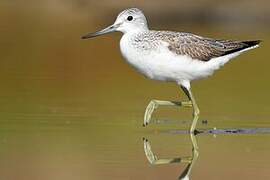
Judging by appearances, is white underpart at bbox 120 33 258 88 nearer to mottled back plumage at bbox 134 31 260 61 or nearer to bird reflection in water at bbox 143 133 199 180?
mottled back plumage at bbox 134 31 260 61

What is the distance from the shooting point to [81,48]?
75.7 ft

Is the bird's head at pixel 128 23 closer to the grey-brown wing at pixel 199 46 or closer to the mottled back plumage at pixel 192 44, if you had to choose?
the mottled back plumage at pixel 192 44

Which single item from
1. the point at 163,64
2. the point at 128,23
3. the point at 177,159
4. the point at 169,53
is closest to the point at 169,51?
the point at 169,53

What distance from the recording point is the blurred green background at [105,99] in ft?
37.4

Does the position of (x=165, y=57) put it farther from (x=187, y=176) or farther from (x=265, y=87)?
(x=265, y=87)

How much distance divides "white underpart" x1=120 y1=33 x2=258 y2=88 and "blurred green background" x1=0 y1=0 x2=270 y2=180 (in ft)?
2.27

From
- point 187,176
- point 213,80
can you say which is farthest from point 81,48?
point 187,176

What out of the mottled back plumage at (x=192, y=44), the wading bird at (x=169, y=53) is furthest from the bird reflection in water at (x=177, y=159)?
the mottled back plumage at (x=192, y=44)

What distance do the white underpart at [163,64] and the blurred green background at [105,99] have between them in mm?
691

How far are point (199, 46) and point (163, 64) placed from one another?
81 centimetres

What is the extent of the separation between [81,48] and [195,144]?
34.8 ft

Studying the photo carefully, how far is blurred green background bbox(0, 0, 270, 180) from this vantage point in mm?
11398

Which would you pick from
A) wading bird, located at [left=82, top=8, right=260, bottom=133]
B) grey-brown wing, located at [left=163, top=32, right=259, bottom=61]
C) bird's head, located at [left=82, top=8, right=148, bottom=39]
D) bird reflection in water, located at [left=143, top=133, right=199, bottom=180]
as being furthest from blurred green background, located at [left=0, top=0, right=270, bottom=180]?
bird's head, located at [left=82, top=8, right=148, bottom=39]

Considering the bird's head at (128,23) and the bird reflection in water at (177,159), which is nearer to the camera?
the bird reflection in water at (177,159)
